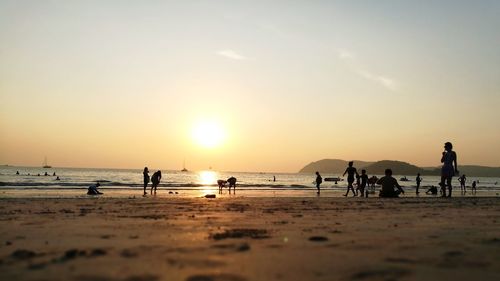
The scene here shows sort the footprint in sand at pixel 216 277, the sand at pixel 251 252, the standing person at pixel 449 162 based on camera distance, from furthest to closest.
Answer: the standing person at pixel 449 162 → the sand at pixel 251 252 → the footprint in sand at pixel 216 277

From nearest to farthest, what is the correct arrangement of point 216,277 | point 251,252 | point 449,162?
point 216,277 < point 251,252 < point 449,162

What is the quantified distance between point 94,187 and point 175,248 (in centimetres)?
2862

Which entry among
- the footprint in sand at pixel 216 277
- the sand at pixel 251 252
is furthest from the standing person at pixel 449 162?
the footprint in sand at pixel 216 277

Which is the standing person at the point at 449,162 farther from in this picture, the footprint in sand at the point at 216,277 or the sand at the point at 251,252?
the footprint in sand at the point at 216,277

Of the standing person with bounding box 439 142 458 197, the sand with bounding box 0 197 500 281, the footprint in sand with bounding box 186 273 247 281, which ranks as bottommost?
the sand with bounding box 0 197 500 281

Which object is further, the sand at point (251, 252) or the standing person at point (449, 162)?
the standing person at point (449, 162)

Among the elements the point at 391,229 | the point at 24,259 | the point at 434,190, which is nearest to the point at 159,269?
the point at 24,259

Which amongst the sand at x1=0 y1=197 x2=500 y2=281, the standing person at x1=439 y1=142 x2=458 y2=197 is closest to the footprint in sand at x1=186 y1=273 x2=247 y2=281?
the sand at x1=0 y1=197 x2=500 y2=281

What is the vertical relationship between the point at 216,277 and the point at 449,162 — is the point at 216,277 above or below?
below

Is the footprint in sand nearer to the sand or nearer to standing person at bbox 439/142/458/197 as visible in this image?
the sand

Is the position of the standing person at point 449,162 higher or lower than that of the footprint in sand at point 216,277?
higher

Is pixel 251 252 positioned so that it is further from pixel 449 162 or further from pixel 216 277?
pixel 449 162

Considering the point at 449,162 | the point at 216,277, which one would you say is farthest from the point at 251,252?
the point at 449,162

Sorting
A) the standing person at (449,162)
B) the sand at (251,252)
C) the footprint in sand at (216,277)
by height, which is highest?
the standing person at (449,162)
